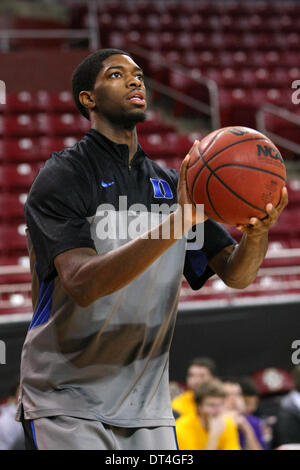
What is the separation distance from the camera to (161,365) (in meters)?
2.13

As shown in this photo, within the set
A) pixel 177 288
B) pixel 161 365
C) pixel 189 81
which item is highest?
pixel 189 81

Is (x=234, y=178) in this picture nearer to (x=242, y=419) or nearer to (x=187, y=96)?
(x=242, y=419)

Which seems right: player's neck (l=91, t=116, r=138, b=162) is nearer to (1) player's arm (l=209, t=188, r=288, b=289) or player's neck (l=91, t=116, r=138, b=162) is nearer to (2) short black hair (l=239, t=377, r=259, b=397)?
(1) player's arm (l=209, t=188, r=288, b=289)

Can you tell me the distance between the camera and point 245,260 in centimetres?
221

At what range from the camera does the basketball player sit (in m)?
1.88

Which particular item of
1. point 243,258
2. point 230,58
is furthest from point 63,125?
point 243,258

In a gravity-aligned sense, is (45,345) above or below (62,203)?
below

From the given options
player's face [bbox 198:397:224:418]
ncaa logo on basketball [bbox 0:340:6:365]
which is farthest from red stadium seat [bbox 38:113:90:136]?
player's face [bbox 198:397:224:418]


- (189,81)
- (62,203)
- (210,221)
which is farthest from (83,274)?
(189,81)

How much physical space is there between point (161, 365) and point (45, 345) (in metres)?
0.38

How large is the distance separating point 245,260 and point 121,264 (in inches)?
22.5

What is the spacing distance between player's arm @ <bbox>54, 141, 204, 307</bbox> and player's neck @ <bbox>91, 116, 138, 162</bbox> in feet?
1.51

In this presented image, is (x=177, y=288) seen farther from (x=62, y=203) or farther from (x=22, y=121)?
(x=22, y=121)

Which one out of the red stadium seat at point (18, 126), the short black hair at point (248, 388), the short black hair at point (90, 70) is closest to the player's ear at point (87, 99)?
the short black hair at point (90, 70)
